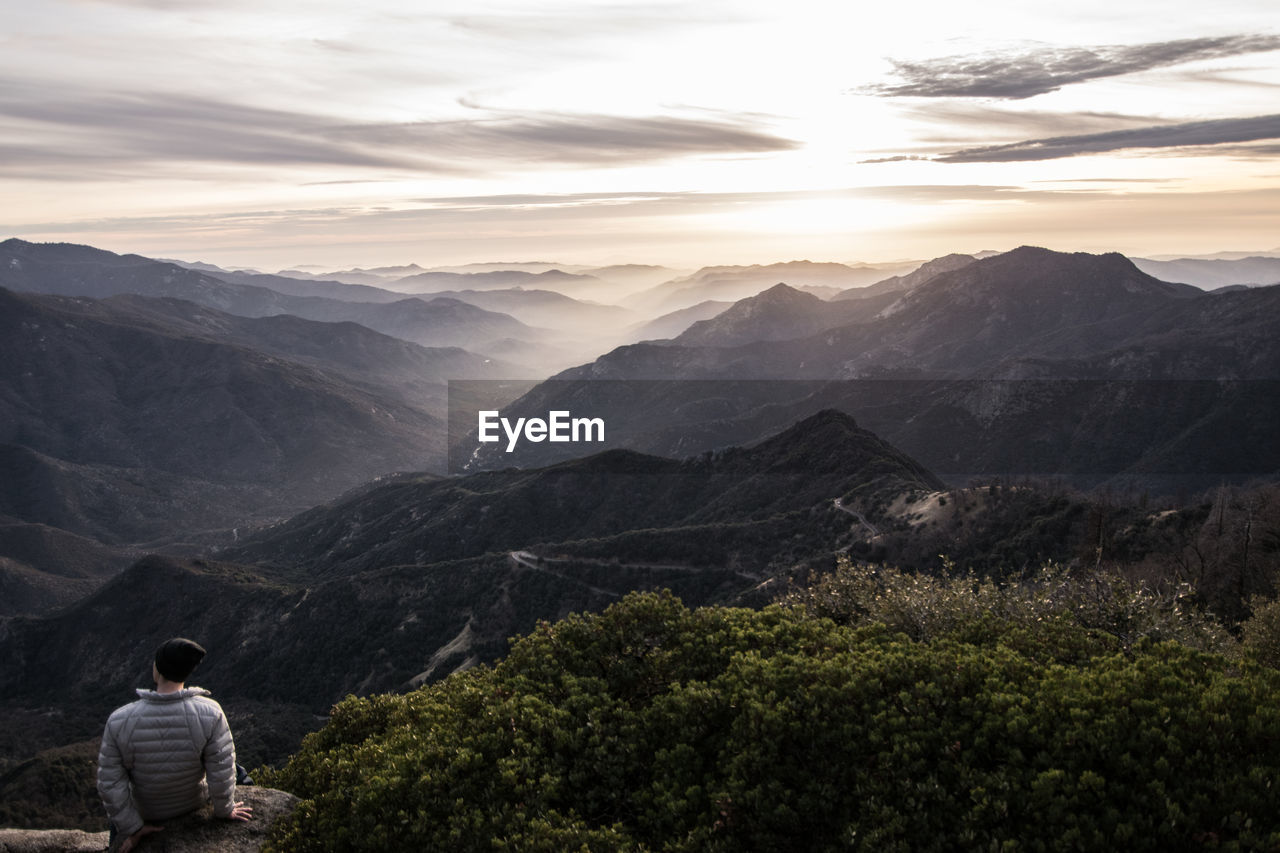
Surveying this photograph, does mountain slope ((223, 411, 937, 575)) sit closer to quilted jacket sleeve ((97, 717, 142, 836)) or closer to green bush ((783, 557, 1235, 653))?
green bush ((783, 557, 1235, 653))

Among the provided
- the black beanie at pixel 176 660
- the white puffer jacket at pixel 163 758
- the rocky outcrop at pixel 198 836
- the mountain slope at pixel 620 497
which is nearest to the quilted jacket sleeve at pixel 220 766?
the white puffer jacket at pixel 163 758

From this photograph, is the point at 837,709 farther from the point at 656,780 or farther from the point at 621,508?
the point at 621,508

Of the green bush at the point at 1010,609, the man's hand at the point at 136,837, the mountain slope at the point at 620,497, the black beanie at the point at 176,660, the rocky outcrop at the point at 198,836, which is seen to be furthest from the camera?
the mountain slope at the point at 620,497

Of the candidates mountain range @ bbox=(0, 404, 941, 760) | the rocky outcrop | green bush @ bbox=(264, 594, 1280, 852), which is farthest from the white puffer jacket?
mountain range @ bbox=(0, 404, 941, 760)

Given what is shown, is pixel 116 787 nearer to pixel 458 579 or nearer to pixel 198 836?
pixel 198 836

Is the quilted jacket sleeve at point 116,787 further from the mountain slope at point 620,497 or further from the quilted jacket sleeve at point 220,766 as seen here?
the mountain slope at point 620,497

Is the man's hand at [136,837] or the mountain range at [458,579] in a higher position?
the man's hand at [136,837]

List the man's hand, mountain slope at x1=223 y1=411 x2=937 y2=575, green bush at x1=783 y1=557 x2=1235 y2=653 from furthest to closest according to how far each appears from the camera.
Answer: mountain slope at x1=223 y1=411 x2=937 y2=575
green bush at x1=783 y1=557 x2=1235 y2=653
the man's hand
